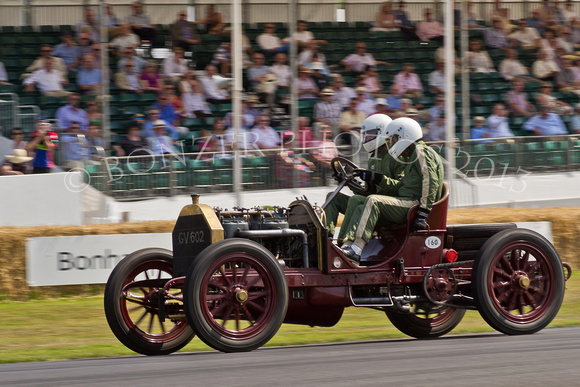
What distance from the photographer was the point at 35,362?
21.5 ft

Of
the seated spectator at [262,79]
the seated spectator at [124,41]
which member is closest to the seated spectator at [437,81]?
the seated spectator at [262,79]

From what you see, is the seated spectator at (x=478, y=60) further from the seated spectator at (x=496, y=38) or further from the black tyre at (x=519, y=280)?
the black tyre at (x=519, y=280)

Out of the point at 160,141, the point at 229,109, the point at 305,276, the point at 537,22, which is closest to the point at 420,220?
the point at 305,276

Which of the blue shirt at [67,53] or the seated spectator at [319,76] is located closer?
the blue shirt at [67,53]

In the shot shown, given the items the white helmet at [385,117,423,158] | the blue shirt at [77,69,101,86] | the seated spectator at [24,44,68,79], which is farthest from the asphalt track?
the seated spectator at [24,44,68,79]

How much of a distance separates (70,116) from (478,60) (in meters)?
7.44

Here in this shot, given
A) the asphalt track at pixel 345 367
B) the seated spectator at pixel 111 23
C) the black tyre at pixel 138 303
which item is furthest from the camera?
the seated spectator at pixel 111 23

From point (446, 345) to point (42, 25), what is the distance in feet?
38.7

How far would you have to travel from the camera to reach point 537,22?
60.6ft

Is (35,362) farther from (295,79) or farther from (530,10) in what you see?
(530,10)

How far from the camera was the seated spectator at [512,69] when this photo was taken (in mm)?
17047

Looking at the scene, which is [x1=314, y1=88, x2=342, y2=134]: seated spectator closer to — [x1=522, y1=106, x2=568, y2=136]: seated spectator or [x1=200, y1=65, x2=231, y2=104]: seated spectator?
[x1=200, y1=65, x2=231, y2=104]: seated spectator

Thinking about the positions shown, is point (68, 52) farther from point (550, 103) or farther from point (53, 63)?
point (550, 103)

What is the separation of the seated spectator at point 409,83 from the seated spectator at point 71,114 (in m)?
5.21
